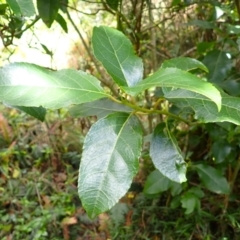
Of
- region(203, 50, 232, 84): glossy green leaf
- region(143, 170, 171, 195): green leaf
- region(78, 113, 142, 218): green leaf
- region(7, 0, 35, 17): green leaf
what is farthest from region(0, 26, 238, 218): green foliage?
region(143, 170, 171, 195): green leaf

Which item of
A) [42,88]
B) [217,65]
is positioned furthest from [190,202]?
[42,88]

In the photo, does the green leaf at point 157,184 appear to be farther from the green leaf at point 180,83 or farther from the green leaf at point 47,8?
the green leaf at point 180,83

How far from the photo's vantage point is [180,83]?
512 millimetres

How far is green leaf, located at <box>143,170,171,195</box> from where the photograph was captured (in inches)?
58.0

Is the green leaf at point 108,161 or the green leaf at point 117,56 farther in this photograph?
the green leaf at point 117,56

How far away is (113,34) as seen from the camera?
29.8 inches

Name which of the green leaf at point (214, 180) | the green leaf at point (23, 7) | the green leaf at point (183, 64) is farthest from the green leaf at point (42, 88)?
the green leaf at point (214, 180)

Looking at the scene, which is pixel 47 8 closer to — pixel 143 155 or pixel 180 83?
pixel 180 83

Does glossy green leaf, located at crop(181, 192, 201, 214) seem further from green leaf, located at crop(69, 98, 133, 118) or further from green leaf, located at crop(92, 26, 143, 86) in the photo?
green leaf, located at crop(92, 26, 143, 86)

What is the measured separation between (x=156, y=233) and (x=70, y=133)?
1.06 m

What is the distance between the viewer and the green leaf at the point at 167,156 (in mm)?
680

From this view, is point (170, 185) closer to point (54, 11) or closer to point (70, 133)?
point (54, 11)

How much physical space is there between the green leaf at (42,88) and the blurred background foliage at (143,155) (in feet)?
1.20

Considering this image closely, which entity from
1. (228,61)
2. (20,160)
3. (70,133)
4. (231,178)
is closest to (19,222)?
(20,160)
